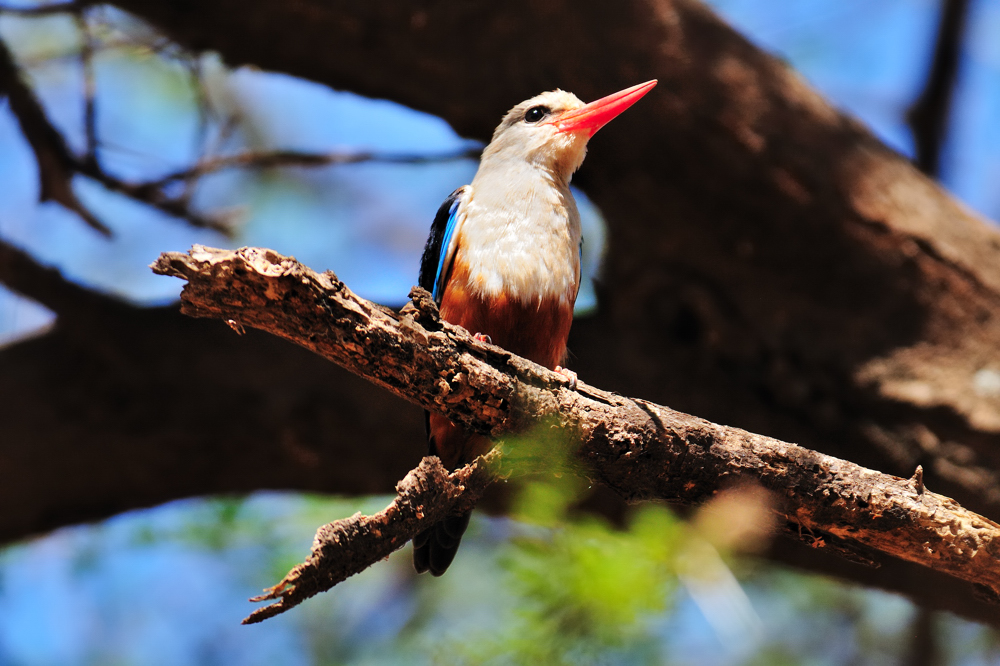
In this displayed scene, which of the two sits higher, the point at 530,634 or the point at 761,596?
the point at 761,596

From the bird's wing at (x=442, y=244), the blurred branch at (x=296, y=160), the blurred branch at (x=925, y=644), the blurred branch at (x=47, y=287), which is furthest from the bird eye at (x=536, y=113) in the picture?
the blurred branch at (x=925, y=644)

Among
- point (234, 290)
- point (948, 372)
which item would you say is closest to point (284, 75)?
point (234, 290)

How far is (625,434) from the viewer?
9.07ft

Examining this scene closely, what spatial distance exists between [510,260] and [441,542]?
51.7 inches

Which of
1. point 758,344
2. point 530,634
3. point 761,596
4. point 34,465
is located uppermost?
point 758,344

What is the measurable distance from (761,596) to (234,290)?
505 centimetres

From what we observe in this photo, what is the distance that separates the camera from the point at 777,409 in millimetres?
5656

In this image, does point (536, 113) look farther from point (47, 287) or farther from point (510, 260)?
point (47, 287)

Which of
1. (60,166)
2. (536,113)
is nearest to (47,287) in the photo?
(60,166)

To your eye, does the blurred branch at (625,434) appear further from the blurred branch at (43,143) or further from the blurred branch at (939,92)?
the blurred branch at (939,92)

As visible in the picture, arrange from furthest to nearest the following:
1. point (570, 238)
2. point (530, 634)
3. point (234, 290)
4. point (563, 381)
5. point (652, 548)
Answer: point (570, 238), point (530, 634), point (563, 381), point (652, 548), point (234, 290)

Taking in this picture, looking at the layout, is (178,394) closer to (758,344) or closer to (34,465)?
(34,465)

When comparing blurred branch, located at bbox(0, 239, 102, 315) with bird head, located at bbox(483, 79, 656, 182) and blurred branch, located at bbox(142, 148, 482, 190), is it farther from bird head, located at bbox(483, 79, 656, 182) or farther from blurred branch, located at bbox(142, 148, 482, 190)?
bird head, located at bbox(483, 79, 656, 182)

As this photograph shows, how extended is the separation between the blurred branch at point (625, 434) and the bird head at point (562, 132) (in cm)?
178
